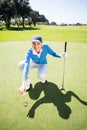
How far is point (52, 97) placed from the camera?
16.3 feet

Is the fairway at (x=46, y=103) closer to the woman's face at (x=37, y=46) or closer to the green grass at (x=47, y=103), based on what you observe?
the green grass at (x=47, y=103)

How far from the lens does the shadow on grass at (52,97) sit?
430cm

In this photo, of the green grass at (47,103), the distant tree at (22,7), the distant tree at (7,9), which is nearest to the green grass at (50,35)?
the green grass at (47,103)

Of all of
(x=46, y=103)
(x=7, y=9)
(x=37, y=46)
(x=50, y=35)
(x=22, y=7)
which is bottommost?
(x=50, y=35)

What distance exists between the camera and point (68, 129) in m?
3.66

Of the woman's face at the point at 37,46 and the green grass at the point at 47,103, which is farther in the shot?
the woman's face at the point at 37,46

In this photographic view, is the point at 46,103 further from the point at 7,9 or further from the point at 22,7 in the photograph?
the point at 22,7

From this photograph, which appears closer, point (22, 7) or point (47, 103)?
point (47, 103)

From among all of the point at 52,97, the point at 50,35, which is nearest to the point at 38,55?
the point at 52,97

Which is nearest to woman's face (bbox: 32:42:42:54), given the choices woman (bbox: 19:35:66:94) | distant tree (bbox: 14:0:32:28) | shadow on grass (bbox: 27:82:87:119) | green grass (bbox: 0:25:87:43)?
woman (bbox: 19:35:66:94)

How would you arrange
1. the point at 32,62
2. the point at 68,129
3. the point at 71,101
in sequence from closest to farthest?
the point at 68,129 < the point at 71,101 < the point at 32,62

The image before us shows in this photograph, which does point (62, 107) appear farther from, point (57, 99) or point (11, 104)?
point (11, 104)

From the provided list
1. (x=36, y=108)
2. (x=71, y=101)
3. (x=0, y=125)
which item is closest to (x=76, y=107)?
(x=71, y=101)

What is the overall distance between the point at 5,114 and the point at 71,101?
1.65m
